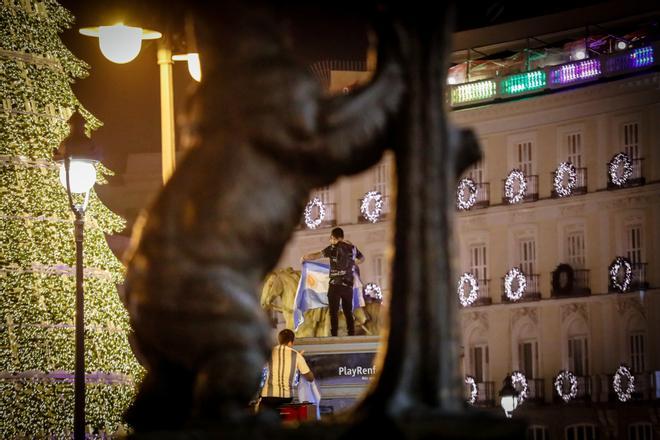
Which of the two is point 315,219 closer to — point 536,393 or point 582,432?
point 536,393

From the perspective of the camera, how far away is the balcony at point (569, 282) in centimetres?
6322

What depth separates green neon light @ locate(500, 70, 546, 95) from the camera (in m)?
65.2

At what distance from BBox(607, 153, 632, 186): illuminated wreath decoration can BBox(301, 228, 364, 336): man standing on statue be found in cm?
3734

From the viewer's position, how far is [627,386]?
199 feet

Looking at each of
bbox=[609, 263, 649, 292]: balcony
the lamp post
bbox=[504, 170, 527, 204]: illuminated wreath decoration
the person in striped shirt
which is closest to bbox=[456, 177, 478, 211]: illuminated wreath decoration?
bbox=[504, 170, 527, 204]: illuminated wreath decoration

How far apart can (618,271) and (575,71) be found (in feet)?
27.8

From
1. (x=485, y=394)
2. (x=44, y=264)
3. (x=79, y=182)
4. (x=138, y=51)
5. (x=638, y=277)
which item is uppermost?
(x=138, y=51)

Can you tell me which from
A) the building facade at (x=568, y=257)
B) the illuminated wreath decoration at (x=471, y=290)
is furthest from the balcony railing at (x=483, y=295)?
the illuminated wreath decoration at (x=471, y=290)

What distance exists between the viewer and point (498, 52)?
68188 millimetres

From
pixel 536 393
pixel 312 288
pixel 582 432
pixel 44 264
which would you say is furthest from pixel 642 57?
pixel 44 264

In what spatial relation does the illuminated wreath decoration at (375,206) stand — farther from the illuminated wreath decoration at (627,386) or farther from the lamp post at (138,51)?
the lamp post at (138,51)

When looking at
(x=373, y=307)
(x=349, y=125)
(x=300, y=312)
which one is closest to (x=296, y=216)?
(x=349, y=125)

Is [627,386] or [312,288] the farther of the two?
[627,386]

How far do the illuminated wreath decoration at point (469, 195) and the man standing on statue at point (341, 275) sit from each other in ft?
135
